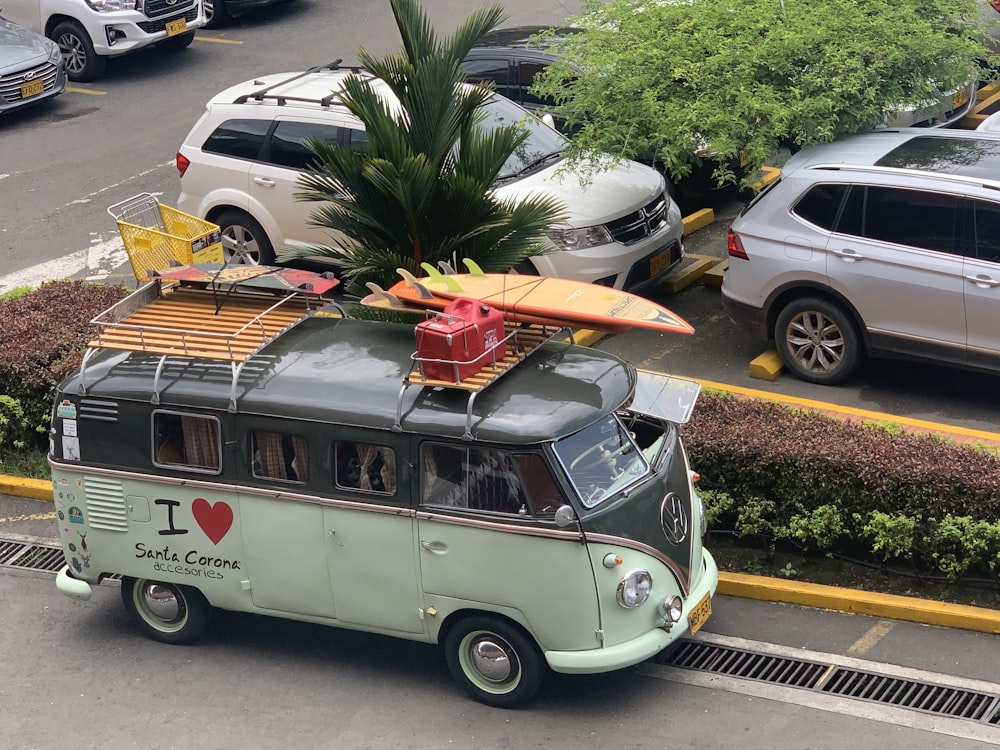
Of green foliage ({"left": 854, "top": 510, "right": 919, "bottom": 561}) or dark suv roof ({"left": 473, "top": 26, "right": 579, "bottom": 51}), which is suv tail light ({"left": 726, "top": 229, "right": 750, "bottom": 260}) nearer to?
green foliage ({"left": 854, "top": 510, "right": 919, "bottom": 561})

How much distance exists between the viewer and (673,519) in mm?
→ 7160

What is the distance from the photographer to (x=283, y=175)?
1216 centimetres

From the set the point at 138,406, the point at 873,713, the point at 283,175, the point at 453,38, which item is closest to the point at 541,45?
the point at 283,175

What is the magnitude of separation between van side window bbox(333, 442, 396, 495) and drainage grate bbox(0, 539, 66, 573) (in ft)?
9.75

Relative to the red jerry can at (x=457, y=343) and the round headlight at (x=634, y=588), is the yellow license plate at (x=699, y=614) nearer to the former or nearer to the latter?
the round headlight at (x=634, y=588)

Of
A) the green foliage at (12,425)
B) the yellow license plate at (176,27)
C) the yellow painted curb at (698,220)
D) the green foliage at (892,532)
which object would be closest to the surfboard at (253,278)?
the green foliage at (12,425)

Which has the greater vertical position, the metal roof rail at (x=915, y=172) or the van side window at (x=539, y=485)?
the metal roof rail at (x=915, y=172)

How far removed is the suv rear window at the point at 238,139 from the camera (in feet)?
40.6

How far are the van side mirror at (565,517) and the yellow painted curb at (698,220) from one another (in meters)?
7.37

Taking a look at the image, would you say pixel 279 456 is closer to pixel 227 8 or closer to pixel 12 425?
pixel 12 425

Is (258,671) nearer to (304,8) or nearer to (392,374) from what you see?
(392,374)

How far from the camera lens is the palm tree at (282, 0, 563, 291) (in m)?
8.63

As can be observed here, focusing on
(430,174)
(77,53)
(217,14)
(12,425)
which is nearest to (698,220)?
(430,174)

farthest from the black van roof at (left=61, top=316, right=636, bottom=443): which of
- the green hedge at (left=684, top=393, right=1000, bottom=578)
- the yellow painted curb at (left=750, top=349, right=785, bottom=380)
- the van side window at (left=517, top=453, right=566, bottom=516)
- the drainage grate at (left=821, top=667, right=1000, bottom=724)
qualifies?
the yellow painted curb at (left=750, top=349, right=785, bottom=380)
